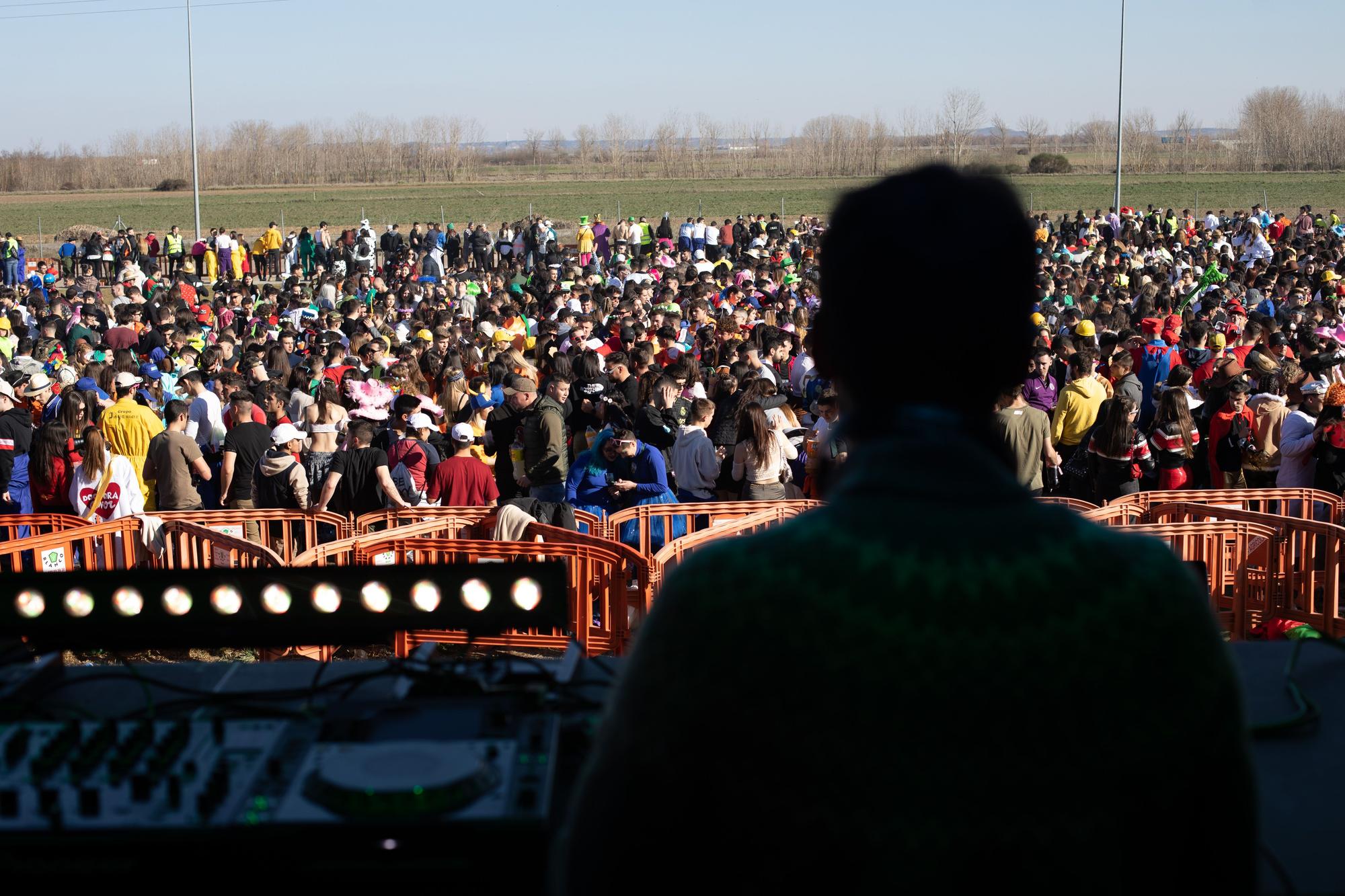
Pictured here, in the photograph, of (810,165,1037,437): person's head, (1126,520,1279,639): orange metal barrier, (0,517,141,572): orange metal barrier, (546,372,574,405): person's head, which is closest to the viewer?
(810,165,1037,437): person's head

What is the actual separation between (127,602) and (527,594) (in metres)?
0.75

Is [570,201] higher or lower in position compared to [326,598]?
higher

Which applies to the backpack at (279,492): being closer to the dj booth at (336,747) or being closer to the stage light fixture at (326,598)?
the dj booth at (336,747)

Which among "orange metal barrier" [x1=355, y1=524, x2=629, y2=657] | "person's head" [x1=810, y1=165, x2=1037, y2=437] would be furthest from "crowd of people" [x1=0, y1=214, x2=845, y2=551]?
"orange metal barrier" [x1=355, y1=524, x2=629, y2=657]

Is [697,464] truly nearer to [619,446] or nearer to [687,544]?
[619,446]

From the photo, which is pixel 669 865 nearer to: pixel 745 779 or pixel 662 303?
pixel 745 779

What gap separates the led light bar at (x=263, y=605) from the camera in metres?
2.46

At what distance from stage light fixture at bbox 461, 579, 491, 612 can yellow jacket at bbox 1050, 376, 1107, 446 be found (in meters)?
8.92

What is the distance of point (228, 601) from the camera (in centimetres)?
248

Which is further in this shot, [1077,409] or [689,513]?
[1077,409]

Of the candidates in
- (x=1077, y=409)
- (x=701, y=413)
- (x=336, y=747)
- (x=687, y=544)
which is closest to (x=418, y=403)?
(x=701, y=413)

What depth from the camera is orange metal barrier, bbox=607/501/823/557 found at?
8.46 m

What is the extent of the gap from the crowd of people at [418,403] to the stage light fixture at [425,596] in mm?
820

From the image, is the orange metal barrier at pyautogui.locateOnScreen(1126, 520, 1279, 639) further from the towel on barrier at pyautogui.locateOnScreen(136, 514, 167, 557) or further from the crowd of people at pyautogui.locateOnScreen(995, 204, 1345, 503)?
the towel on barrier at pyautogui.locateOnScreen(136, 514, 167, 557)
